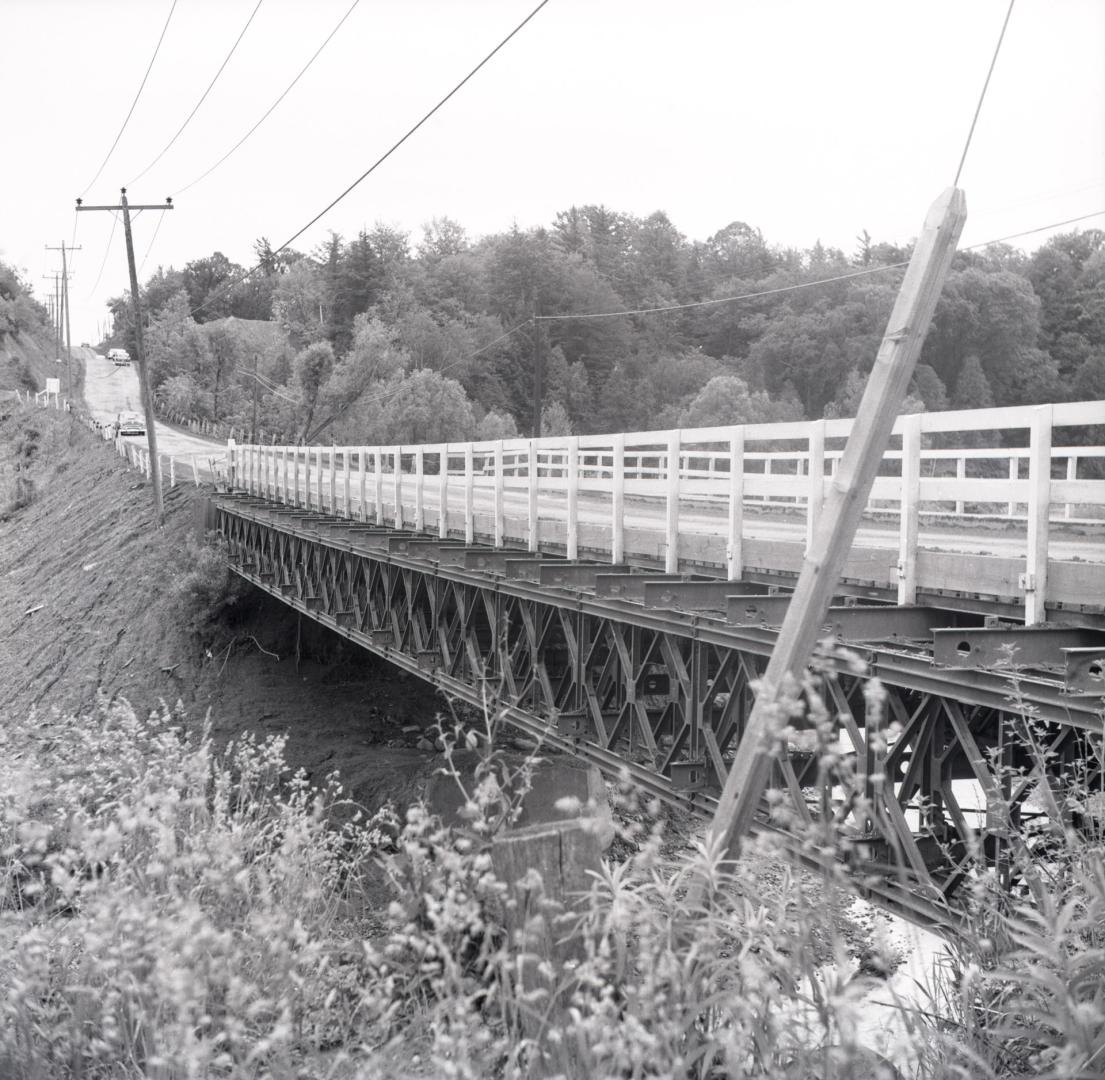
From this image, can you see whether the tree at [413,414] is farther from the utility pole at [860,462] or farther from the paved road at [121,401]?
the utility pole at [860,462]

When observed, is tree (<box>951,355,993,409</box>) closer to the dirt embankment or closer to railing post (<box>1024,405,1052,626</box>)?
the dirt embankment

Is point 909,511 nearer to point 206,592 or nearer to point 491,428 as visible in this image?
point 206,592

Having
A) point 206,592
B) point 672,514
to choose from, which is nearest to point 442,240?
point 206,592

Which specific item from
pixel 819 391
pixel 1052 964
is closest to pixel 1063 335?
pixel 819 391

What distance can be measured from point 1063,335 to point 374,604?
62.1 m

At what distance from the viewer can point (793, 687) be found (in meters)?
3.54

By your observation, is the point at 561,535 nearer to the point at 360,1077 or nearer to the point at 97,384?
the point at 360,1077

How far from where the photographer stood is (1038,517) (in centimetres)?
741

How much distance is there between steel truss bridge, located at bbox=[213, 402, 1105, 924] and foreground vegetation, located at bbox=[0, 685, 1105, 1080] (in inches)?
18.1

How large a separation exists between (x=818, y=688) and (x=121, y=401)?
347ft

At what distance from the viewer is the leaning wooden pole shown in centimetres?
467

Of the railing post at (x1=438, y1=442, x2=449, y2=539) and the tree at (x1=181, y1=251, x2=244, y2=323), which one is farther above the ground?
the tree at (x1=181, y1=251, x2=244, y2=323)

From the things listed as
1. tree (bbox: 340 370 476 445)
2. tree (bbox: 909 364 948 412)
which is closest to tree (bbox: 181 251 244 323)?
tree (bbox: 340 370 476 445)

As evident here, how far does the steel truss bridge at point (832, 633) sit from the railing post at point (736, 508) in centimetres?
3
